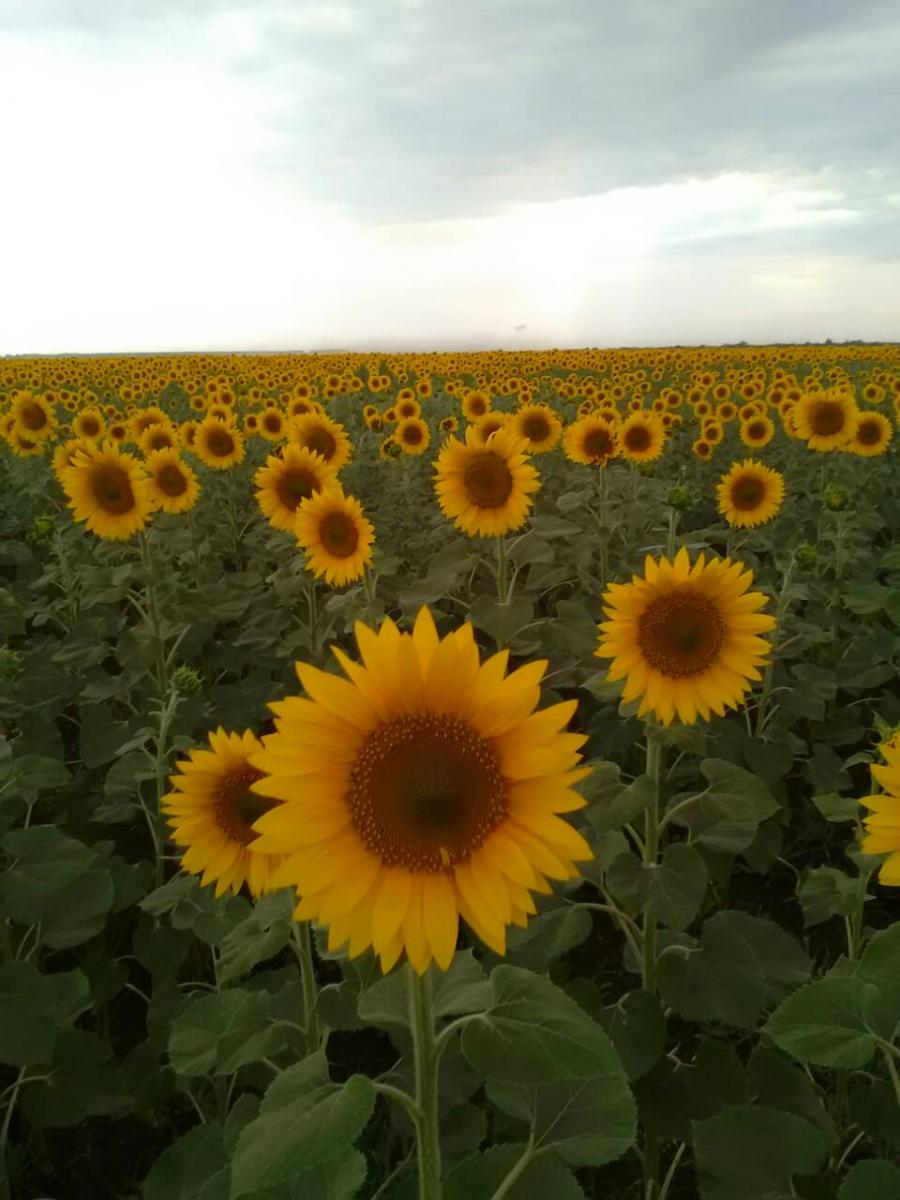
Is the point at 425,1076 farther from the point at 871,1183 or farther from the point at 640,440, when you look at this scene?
the point at 640,440

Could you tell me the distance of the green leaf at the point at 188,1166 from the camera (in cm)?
196

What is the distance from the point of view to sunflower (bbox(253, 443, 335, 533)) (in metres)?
5.64

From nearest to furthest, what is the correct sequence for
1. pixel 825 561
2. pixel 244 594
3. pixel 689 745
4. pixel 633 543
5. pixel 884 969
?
pixel 884 969
pixel 689 745
pixel 244 594
pixel 825 561
pixel 633 543

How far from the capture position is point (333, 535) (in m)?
4.81

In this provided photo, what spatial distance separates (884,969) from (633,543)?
17.1ft

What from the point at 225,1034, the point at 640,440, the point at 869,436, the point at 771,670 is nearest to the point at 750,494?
the point at 640,440

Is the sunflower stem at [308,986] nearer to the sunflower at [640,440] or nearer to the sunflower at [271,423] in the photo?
the sunflower at [640,440]

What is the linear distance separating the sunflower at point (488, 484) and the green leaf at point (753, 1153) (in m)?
3.27

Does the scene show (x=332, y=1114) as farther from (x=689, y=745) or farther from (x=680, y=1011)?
(x=689, y=745)

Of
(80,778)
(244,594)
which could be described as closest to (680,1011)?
(80,778)

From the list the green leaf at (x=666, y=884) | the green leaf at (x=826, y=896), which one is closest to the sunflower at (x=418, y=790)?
the green leaf at (x=666, y=884)

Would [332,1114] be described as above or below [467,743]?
below

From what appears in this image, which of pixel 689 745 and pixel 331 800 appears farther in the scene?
pixel 689 745

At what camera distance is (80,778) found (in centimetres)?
446
